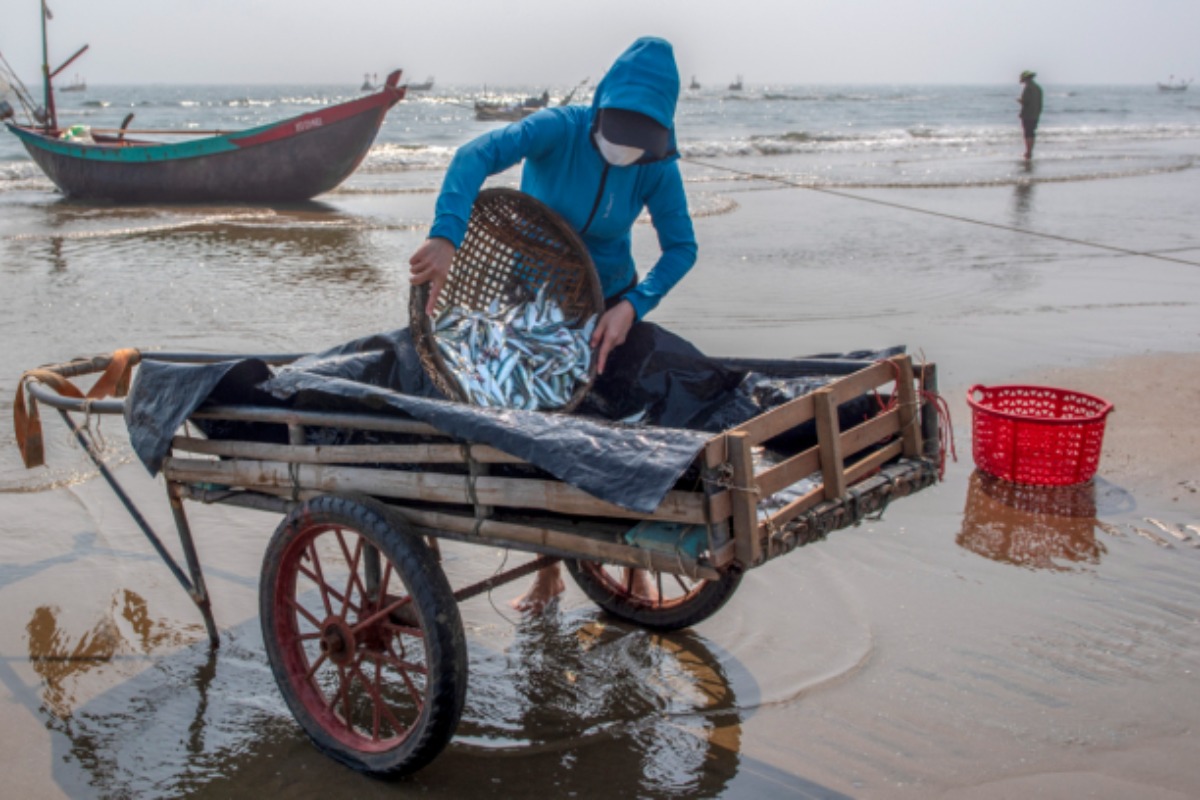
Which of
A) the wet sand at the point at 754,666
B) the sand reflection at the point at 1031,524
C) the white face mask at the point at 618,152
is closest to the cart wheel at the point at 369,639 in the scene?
the wet sand at the point at 754,666

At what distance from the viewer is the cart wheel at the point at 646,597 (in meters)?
3.50

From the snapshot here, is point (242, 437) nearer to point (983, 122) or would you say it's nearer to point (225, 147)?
point (225, 147)

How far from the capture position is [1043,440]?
4.67 metres

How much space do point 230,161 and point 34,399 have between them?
649 inches

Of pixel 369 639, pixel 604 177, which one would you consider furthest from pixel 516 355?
pixel 369 639

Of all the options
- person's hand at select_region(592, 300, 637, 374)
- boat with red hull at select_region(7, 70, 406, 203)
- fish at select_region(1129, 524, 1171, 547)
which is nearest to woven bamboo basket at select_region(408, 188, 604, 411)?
person's hand at select_region(592, 300, 637, 374)

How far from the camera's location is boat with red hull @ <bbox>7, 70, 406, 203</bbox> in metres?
18.3

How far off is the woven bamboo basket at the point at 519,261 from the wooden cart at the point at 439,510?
109 centimetres

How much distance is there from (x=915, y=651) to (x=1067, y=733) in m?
0.58

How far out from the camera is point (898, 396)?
292 centimetres

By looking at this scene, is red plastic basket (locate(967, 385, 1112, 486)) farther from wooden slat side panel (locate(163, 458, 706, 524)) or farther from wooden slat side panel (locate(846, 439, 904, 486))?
wooden slat side panel (locate(163, 458, 706, 524))

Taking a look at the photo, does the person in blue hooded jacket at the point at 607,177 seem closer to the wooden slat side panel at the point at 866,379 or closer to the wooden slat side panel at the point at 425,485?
the wooden slat side panel at the point at 425,485

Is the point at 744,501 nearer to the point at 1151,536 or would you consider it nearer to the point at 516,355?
the point at 516,355

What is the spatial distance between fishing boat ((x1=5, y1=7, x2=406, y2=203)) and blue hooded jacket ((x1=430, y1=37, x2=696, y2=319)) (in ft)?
52.7
